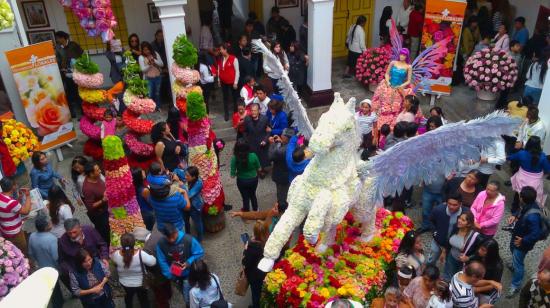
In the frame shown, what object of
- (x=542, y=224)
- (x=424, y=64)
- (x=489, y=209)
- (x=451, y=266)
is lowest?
(x=451, y=266)

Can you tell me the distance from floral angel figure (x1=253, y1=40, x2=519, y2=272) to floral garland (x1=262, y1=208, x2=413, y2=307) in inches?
13.2

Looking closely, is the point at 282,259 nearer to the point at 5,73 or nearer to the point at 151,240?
the point at 151,240

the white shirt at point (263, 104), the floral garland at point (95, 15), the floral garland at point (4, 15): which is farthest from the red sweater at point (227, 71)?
the floral garland at point (4, 15)

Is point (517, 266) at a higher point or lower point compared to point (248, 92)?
lower

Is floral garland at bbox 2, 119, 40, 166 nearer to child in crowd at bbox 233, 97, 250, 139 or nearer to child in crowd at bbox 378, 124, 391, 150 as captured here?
child in crowd at bbox 233, 97, 250, 139

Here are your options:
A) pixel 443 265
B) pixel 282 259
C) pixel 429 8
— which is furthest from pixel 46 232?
pixel 429 8

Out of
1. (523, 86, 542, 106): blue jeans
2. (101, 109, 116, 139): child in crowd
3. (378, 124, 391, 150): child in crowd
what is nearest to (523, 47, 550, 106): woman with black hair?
(523, 86, 542, 106): blue jeans

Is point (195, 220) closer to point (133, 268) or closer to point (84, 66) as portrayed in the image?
point (133, 268)

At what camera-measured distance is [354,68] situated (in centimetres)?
1220

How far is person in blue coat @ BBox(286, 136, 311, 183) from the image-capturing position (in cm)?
662

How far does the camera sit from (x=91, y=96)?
8656 millimetres

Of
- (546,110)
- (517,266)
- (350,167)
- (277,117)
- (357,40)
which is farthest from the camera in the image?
(357,40)

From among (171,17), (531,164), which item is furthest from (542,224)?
(171,17)

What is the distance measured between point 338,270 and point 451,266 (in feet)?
4.63
